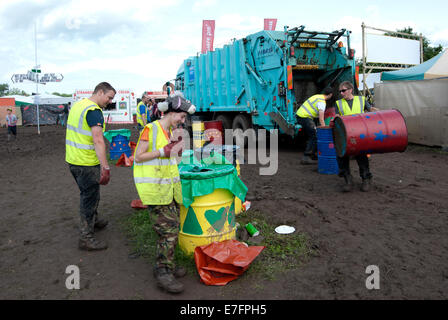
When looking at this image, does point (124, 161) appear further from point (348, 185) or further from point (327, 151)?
point (348, 185)

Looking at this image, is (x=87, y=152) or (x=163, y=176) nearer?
(x=163, y=176)

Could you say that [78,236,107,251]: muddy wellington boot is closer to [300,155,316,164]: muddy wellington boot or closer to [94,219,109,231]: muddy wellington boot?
[94,219,109,231]: muddy wellington boot

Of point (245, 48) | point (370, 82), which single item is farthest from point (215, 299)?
point (370, 82)

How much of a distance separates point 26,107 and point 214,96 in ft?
84.9

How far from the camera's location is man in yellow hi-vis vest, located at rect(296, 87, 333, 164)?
676cm

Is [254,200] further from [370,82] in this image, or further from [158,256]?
[370,82]

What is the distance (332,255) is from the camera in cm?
332

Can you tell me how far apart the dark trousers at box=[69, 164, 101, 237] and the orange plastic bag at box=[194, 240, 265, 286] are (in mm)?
1364

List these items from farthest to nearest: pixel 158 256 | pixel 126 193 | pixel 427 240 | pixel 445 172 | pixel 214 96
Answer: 1. pixel 214 96
2. pixel 445 172
3. pixel 126 193
4. pixel 427 240
5. pixel 158 256

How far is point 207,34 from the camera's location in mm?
16062

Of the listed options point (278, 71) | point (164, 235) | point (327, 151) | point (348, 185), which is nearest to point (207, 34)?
point (278, 71)

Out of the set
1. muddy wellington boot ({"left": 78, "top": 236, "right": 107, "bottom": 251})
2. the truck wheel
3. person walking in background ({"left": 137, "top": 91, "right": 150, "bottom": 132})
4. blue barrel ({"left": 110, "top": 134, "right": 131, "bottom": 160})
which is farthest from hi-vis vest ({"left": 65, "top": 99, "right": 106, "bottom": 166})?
the truck wheel

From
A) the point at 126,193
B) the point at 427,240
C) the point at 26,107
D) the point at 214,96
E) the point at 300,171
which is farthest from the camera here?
the point at 26,107

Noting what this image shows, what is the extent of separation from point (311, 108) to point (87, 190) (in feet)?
15.8
